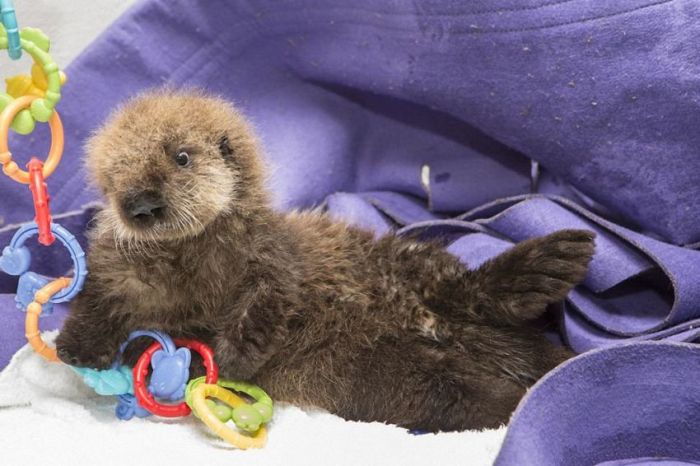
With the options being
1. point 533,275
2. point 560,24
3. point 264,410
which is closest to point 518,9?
point 560,24

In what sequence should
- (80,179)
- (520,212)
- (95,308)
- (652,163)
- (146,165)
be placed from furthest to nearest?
(80,179), (520,212), (652,163), (95,308), (146,165)

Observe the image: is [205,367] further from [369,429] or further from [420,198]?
[420,198]

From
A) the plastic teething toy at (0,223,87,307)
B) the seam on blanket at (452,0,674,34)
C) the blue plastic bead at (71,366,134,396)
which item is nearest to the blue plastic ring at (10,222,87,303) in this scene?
the plastic teething toy at (0,223,87,307)

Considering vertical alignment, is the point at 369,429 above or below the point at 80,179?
below

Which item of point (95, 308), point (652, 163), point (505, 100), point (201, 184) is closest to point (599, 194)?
point (652, 163)

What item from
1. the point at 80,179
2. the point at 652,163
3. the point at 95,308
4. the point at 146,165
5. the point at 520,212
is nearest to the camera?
the point at 146,165

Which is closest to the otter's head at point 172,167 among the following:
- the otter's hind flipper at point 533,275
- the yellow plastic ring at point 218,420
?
the yellow plastic ring at point 218,420

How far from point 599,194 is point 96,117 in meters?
0.98

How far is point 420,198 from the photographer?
5.14 ft

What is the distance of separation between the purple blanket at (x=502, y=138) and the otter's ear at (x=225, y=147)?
30 centimetres

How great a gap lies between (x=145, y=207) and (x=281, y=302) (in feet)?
0.78

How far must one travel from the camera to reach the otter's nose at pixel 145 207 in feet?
3.04

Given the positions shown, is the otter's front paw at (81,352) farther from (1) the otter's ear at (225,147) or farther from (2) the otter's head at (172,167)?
(1) the otter's ear at (225,147)

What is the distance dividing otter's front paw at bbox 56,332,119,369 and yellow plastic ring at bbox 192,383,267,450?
15cm
